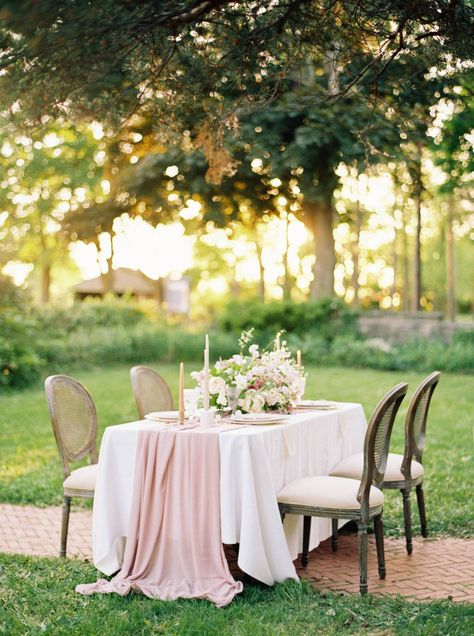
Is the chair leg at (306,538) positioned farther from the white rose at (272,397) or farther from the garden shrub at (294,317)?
the garden shrub at (294,317)

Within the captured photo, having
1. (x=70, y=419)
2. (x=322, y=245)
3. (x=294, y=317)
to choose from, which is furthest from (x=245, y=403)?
(x=322, y=245)

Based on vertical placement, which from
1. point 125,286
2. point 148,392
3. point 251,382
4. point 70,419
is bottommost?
point 70,419

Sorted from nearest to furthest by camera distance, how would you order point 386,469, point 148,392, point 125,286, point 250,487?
point 250,487, point 386,469, point 148,392, point 125,286

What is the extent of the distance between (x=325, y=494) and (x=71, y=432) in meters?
2.25

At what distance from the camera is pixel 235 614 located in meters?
4.94

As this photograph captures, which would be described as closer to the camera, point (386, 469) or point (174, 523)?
point (174, 523)

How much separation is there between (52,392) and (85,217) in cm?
1840

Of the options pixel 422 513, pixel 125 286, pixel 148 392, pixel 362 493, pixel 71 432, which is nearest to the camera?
pixel 362 493

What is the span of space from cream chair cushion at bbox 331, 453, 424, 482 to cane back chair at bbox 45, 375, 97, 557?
1.99m

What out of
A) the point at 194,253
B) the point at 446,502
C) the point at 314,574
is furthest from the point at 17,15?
the point at 194,253

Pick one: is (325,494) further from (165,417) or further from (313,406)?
(313,406)

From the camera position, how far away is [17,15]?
3.71 m

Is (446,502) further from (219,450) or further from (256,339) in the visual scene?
(256,339)

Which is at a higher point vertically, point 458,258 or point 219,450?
point 458,258
